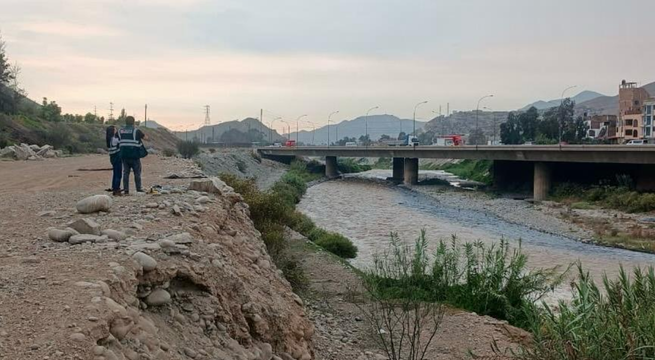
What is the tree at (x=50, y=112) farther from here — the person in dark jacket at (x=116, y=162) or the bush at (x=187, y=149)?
the person in dark jacket at (x=116, y=162)

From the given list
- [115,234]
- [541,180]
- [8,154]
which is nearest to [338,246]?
[115,234]

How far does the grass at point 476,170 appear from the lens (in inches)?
3178

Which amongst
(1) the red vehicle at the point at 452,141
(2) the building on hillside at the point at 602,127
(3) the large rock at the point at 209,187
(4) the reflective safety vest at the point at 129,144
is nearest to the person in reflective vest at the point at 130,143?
(4) the reflective safety vest at the point at 129,144

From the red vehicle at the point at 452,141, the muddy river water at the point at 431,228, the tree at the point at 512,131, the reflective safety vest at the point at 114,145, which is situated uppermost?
the tree at the point at 512,131

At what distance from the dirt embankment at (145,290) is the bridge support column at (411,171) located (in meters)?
64.9

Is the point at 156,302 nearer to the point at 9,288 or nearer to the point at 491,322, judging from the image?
the point at 9,288

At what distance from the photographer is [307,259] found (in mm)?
22438

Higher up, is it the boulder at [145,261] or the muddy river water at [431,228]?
the boulder at [145,261]

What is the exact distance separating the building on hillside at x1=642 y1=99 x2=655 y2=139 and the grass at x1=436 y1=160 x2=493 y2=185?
97.1ft

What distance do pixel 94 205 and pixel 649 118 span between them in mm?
110134

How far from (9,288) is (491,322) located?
11.7 m

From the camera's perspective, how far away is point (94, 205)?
11141 millimetres

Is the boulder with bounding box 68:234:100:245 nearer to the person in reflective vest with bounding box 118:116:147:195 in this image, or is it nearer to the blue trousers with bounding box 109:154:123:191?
the person in reflective vest with bounding box 118:116:147:195

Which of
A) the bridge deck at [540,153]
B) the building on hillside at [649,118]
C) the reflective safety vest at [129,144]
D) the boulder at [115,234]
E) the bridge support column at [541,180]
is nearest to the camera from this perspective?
the boulder at [115,234]
